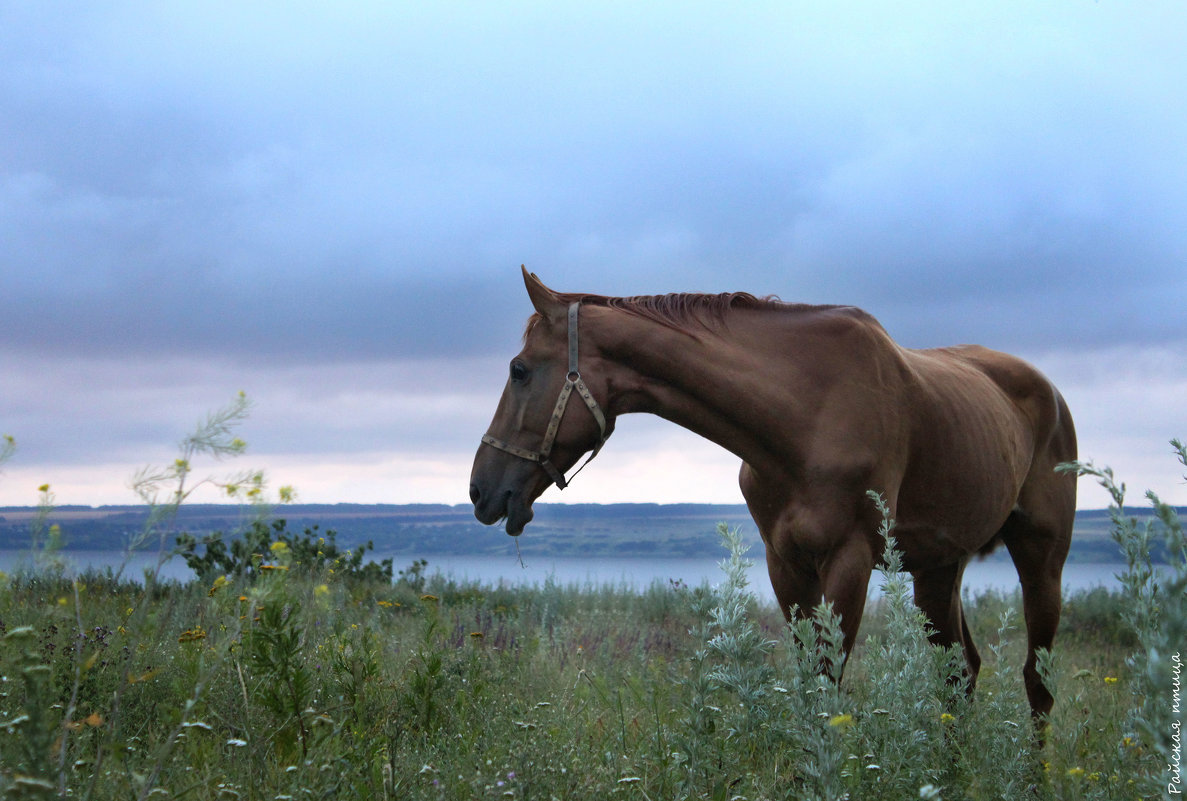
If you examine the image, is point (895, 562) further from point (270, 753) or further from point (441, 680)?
point (270, 753)

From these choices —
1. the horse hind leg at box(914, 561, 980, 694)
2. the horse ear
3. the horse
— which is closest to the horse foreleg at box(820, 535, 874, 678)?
the horse

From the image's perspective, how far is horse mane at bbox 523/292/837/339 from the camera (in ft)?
13.1

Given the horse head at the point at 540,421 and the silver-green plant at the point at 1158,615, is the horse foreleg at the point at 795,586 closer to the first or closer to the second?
the horse head at the point at 540,421

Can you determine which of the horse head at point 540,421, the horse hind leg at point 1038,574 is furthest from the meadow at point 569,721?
the horse hind leg at point 1038,574

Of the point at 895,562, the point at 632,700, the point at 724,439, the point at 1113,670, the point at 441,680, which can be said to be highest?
the point at 724,439

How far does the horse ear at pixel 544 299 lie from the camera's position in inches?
158

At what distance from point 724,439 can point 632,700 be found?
1.69 m

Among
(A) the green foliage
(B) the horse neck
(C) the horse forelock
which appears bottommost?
(A) the green foliage

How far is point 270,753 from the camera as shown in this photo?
3.25m

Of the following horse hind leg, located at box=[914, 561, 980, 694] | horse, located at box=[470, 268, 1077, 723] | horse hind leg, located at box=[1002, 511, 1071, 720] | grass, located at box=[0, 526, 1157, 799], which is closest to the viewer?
grass, located at box=[0, 526, 1157, 799]

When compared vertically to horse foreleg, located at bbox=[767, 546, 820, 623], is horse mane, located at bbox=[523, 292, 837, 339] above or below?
above

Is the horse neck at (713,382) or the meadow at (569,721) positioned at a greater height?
the horse neck at (713,382)

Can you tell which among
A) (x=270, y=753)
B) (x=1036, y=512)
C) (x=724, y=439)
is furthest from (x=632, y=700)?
(x=1036, y=512)

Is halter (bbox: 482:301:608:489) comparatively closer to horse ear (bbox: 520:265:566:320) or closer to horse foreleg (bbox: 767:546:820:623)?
horse ear (bbox: 520:265:566:320)
